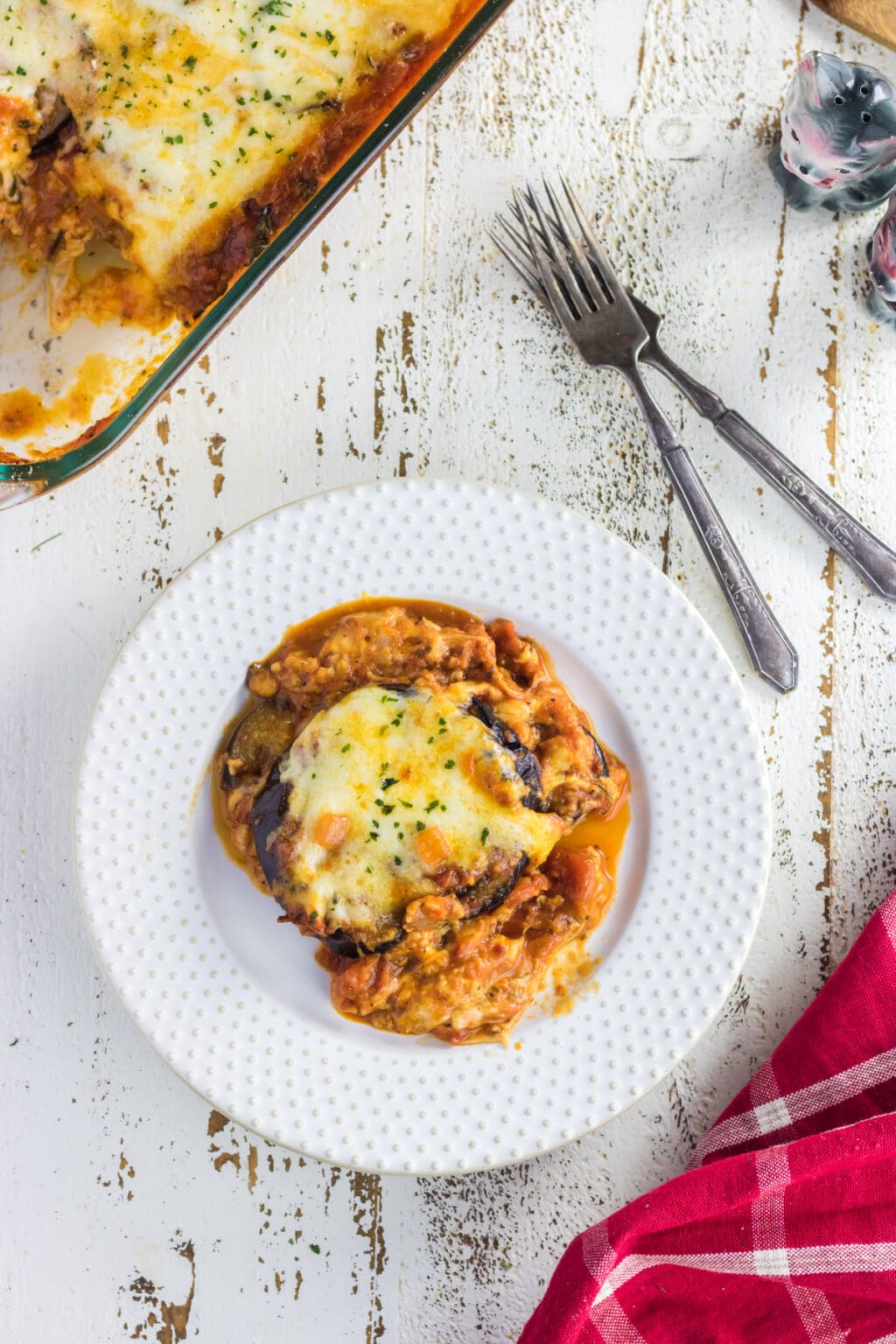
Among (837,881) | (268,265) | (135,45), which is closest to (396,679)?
(268,265)

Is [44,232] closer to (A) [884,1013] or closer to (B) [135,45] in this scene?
(B) [135,45]

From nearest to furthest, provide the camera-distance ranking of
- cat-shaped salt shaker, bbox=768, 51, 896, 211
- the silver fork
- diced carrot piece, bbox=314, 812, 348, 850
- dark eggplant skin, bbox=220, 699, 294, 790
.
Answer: diced carrot piece, bbox=314, 812, 348, 850 < cat-shaped salt shaker, bbox=768, 51, 896, 211 < dark eggplant skin, bbox=220, 699, 294, 790 < the silver fork

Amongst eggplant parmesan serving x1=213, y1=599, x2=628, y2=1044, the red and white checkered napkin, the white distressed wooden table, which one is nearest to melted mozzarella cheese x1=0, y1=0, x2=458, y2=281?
the white distressed wooden table

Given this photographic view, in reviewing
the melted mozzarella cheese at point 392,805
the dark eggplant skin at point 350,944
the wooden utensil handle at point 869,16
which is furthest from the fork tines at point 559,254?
the dark eggplant skin at point 350,944

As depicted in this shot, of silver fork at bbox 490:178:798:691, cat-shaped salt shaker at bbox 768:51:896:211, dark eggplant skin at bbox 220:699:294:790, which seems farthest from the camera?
silver fork at bbox 490:178:798:691

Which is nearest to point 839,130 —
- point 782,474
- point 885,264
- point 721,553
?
point 885,264

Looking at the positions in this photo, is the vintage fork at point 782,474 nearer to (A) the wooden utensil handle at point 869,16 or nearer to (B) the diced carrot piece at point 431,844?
(A) the wooden utensil handle at point 869,16

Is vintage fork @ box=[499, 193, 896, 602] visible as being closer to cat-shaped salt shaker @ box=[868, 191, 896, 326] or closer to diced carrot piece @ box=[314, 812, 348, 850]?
cat-shaped salt shaker @ box=[868, 191, 896, 326]
